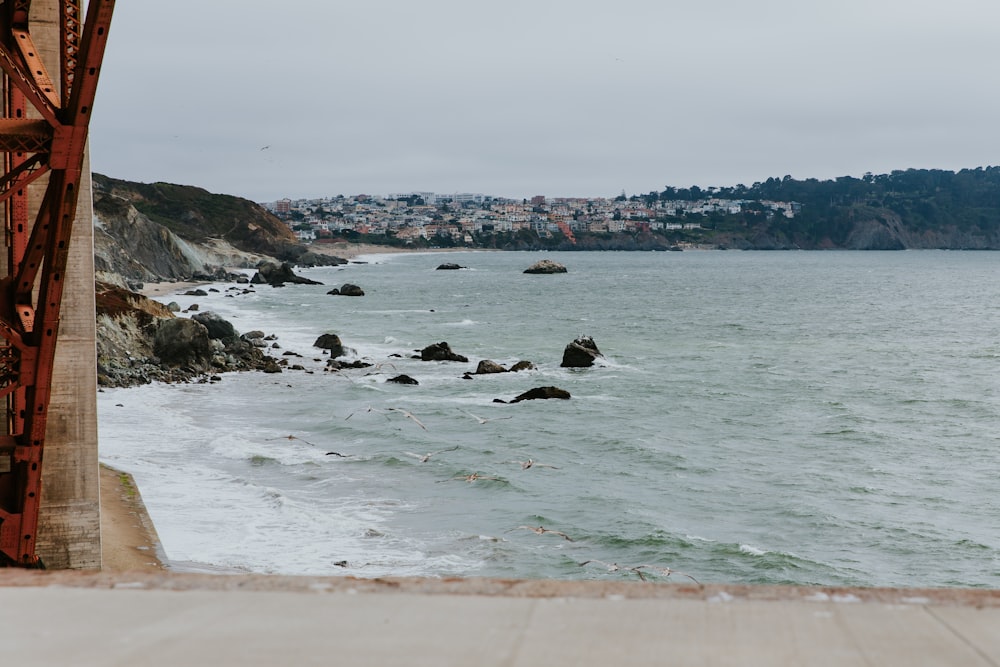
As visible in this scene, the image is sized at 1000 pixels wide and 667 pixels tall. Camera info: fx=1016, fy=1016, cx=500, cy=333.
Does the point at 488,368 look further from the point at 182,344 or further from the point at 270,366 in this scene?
the point at 182,344

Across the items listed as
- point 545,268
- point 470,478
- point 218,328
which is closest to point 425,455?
point 470,478

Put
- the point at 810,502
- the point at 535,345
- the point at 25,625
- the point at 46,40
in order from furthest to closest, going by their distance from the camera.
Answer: the point at 535,345, the point at 810,502, the point at 46,40, the point at 25,625

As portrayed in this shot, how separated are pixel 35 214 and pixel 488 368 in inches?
→ 1001

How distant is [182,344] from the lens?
32.0 m

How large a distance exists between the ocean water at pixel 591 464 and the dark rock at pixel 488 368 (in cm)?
92

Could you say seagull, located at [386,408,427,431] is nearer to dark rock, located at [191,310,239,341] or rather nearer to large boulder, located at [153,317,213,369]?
large boulder, located at [153,317,213,369]

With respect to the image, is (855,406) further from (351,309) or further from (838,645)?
(351,309)

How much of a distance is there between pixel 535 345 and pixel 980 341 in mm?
24163

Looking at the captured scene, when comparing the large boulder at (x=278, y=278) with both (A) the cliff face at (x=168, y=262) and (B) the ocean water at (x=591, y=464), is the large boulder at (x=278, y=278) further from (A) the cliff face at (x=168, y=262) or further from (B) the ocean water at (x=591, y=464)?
(B) the ocean water at (x=591, y=464)

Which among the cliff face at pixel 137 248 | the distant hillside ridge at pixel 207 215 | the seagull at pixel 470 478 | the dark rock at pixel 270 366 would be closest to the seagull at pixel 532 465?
the seagull at pixel 470 478

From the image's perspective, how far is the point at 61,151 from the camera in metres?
7.95

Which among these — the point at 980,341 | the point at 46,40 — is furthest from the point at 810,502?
the point at 980,341

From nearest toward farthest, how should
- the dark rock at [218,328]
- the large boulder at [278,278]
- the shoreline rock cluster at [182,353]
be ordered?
the shoreline rock cluster at [182,353], the dark rock at [218,328], the large boulder at [278,278]

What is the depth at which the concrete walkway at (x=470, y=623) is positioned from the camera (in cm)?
364
